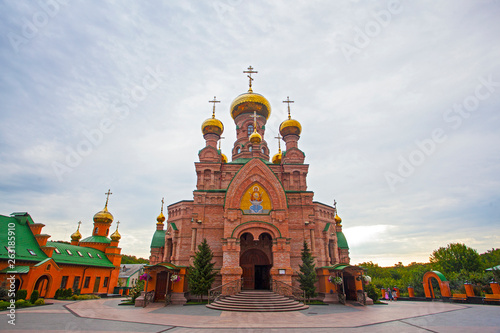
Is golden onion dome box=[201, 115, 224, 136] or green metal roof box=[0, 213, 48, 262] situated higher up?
golden onion dome box=[201, 115, 224, 136]

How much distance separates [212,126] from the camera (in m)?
25.7

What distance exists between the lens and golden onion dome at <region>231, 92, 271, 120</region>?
27.8 metres

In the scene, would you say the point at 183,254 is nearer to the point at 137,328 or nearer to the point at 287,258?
the point at 287,258

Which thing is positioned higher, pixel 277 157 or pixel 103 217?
pixel 277 157

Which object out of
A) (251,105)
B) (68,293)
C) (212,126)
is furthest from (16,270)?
(251,105)

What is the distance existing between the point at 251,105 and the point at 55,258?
23.0 meters

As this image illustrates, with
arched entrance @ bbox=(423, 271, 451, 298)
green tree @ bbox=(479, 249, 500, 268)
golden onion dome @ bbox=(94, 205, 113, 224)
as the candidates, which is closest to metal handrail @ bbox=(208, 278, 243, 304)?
arched entrance @ bbox=(423, 271, 451, 298)

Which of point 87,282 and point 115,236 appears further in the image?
point 115,236

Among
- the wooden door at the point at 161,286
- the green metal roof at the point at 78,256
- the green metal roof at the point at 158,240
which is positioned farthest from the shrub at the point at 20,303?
the green metal roof at the point at 158,240

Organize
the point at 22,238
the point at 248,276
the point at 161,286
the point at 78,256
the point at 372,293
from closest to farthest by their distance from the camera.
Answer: the point at 161,286 < the point at 372,293 < the point at 248,276 < the point at 22,238 < the point at 78,256

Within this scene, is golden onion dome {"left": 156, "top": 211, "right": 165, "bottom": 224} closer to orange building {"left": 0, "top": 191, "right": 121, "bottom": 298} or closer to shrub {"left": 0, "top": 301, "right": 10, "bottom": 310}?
orange building {"left": 0, "top": 191, "right": 121, "bottom": 298}

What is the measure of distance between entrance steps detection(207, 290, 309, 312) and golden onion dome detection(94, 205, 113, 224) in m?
23.3

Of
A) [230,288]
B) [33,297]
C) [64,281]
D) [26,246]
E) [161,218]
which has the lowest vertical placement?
[33,297]

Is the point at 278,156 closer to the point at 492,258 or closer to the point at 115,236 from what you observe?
the point at 115,236
